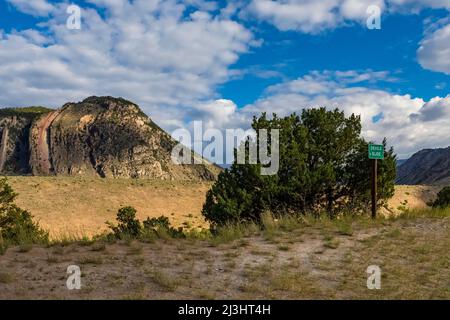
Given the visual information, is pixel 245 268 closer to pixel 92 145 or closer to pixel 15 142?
pixel 92 145

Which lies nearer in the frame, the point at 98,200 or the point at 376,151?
the point at 376,151

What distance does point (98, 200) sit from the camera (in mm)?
48719

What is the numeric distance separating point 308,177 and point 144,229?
25.3 ft

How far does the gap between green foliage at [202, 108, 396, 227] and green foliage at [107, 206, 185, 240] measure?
298 centimetres

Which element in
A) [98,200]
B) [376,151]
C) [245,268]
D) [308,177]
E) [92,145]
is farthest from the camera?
[92,145]

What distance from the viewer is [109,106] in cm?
17025

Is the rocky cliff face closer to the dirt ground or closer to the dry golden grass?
the dry golden grass

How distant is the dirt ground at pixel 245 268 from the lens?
840cm

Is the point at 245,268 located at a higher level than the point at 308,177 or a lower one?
lower

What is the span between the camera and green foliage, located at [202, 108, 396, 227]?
20.5 metres

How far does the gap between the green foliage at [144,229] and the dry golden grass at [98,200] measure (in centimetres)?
1212

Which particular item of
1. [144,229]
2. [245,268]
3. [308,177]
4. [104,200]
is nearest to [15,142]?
[104,200]

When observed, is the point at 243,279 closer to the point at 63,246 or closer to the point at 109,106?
the point at 63,246

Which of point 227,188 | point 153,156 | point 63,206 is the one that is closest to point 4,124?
point 153,156
